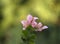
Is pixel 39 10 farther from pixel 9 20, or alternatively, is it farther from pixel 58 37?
pixel 58 37

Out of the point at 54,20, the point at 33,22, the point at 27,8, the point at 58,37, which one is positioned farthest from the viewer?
the point at 27,8

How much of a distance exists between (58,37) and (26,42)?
212 cm

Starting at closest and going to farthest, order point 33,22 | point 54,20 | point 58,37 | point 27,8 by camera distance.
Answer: point 33,22
point 58,37
point 54,20
point 27,8

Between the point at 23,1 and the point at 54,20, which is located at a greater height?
the point at 23,1

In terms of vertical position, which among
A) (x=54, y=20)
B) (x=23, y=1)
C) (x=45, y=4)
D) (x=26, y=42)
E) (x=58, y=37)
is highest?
(x=23, y=1)

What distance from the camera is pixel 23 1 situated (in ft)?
13.0

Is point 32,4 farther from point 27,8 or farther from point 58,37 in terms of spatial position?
point 58,37

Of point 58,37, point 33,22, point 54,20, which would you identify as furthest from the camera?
point 54,20

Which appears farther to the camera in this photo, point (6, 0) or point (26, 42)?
point (6, 0)

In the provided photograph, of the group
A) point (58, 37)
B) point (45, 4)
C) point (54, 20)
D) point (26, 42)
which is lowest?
point (26, 42)

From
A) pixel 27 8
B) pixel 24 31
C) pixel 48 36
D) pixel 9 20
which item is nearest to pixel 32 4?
pixel 27 8

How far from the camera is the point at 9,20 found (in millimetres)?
3818

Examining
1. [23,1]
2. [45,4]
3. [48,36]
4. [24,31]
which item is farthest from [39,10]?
[24,31]

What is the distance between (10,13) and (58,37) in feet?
3.59
